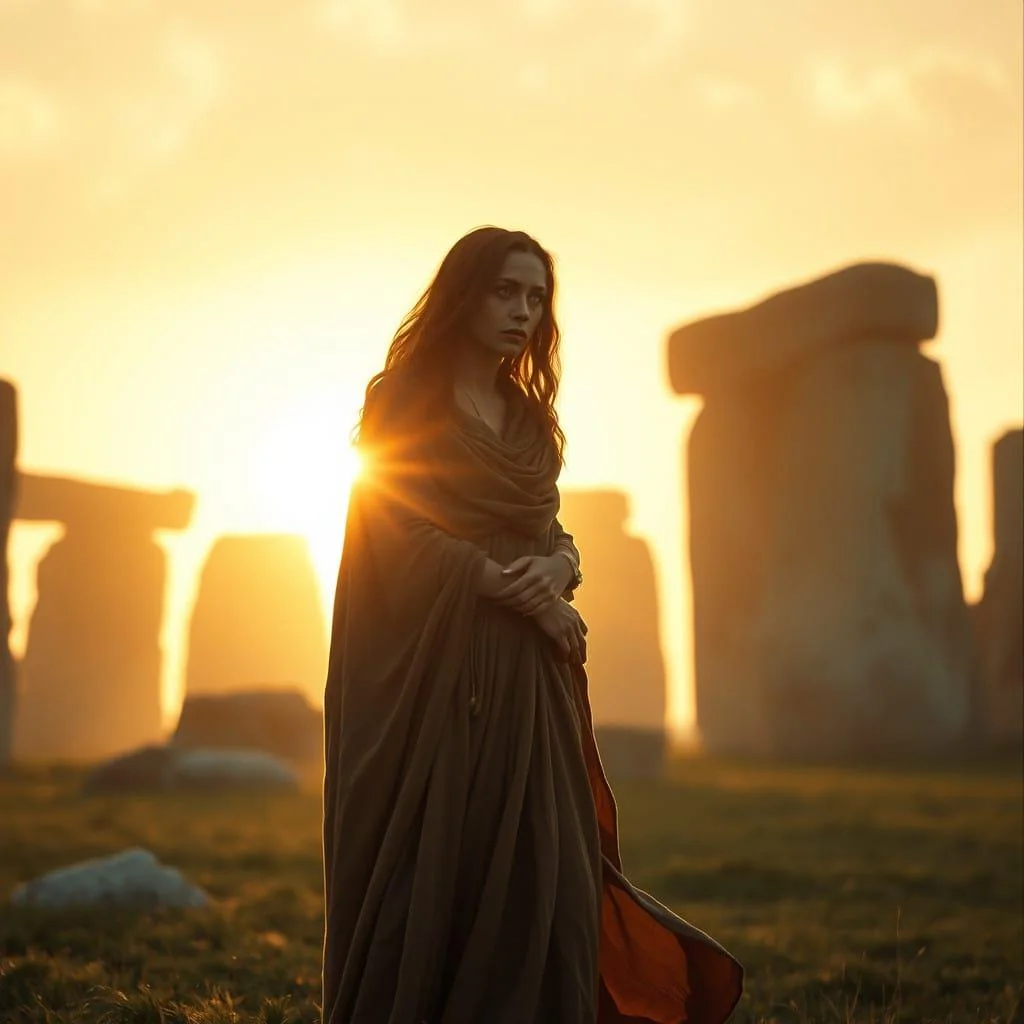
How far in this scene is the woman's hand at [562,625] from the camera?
10.7 ft

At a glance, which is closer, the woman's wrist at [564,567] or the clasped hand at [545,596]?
the clasped hand at [545,596]

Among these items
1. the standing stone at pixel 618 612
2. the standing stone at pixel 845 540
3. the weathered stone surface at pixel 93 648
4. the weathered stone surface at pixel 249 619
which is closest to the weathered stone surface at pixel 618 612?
the standing stone at pixel 618 612

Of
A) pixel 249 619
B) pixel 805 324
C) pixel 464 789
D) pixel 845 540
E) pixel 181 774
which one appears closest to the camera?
pixel 464 789

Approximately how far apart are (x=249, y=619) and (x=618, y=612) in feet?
25.6

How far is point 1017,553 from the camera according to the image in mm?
19422

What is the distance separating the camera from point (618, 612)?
3033cm

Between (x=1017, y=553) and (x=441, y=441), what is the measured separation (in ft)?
57.6

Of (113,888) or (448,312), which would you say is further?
(113,888)

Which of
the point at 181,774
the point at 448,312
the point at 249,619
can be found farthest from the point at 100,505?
the point at 448,312

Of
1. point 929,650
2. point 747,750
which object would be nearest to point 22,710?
point 747,750

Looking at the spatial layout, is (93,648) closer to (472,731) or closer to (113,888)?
(113,888)

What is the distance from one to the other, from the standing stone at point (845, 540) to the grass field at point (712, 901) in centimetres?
452

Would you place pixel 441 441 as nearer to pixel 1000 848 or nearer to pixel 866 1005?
pixel 866 1005

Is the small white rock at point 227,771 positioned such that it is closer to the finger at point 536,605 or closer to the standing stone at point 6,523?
the standing stone at point 6,523
